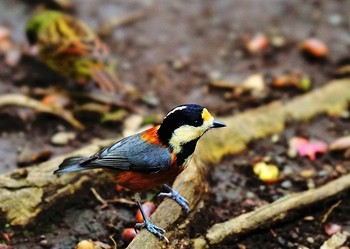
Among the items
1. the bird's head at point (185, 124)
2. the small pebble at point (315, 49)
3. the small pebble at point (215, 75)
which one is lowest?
the small pebble at point (215, 75)

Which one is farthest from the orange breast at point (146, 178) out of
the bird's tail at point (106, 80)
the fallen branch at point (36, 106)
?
the bird's tail at point (106, 80)

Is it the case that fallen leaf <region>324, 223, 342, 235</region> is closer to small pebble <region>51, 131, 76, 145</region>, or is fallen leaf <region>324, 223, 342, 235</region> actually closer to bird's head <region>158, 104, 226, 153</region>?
bird's head <region>158, 104, 226, 153</region>

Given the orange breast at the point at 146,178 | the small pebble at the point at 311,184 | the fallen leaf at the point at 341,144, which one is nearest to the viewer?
the orange breast at the point at 146,178

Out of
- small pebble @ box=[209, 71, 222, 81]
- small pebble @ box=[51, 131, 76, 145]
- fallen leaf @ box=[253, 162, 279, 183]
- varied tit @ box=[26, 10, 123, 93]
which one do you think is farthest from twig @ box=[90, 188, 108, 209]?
small pebble @ box=[209, 71, 222, 81]

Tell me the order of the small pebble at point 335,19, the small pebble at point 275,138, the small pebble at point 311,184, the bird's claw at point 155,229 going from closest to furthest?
the bird's claw at point 155,229 → the small pebble at point 311,184 → the small pebble at point 275,138 → the small pebble at point 335,19

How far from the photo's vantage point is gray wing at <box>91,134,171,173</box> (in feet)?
14.0

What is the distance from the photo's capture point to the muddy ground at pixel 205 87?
4.63 meters

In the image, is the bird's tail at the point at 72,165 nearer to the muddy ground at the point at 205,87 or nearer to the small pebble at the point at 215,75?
the muddy ground at the point at 205,87

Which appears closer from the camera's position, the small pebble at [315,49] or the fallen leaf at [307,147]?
the fallen leaf at [307,147]

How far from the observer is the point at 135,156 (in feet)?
14.3

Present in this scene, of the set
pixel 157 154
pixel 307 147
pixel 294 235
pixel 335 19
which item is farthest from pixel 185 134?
pixel 335 19

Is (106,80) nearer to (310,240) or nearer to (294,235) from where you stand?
Result: (294,235)

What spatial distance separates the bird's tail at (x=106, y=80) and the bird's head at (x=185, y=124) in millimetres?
2236

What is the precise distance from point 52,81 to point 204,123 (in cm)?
311
